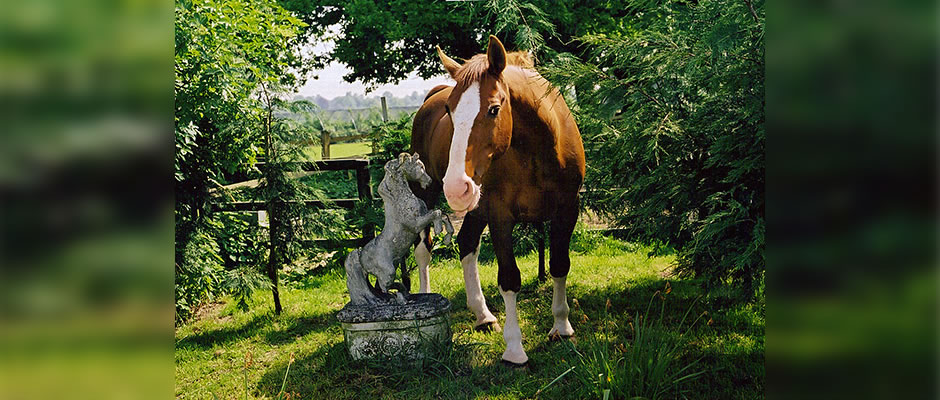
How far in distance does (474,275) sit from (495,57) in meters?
1.81

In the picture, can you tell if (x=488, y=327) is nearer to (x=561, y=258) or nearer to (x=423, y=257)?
(x=561, y=258)

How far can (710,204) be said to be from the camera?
10.7 feet

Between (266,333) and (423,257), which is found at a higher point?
(423,257)

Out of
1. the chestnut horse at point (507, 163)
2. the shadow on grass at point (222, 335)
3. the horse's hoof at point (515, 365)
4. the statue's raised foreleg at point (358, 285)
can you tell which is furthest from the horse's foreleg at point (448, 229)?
the shadow on grass at point (222, 335)

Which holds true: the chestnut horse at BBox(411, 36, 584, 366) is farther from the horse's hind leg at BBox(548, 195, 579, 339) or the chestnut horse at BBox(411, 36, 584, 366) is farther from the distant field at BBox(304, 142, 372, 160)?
the distant field at BBox(304, 142, 372, 160)

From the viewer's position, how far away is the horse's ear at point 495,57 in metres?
2.97

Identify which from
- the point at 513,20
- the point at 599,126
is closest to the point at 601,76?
the point at 599,126

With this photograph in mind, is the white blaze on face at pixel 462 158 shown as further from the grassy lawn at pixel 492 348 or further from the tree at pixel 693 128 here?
the grassy lawn at pixel 492 348

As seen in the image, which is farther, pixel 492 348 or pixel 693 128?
pixel 492 348

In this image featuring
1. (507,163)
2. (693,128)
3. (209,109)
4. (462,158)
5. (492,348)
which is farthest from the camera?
(209,109)

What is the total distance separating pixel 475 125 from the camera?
293cm

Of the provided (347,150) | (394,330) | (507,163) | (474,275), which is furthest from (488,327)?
(347,150)
